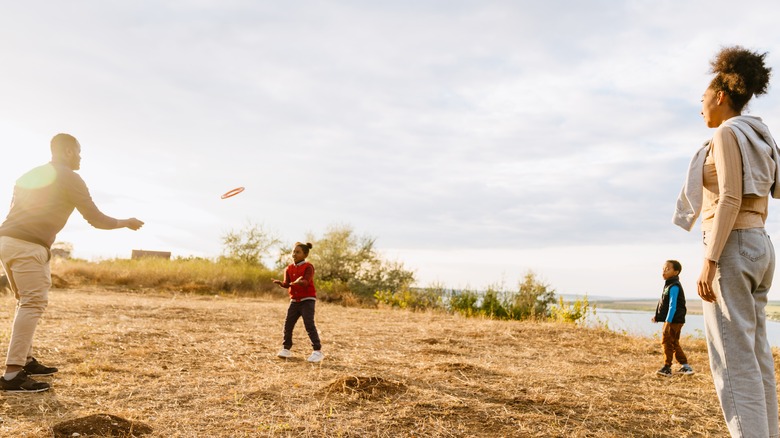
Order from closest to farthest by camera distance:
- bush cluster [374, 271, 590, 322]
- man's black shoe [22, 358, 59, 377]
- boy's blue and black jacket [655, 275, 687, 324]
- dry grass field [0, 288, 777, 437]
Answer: dry grass field [0, 288, 777, 437] < man's black shoe [22, 358, 59, 377] < boy's blue and black jacket [655, 275, 687, 324] < bush cluster [374, 271, 590, 322]

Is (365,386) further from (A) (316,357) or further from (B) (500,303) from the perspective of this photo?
(B) (500,303)

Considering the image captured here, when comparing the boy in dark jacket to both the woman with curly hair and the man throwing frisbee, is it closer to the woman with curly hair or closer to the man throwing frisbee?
the woman with curly hair

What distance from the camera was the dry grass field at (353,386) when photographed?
4.39 m

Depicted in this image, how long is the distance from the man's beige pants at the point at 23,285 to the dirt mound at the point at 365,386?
2919 millimetres

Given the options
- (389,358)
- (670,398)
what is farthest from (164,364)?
(670,398)

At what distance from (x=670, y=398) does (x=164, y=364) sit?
19.1ft

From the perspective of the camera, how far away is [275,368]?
22.1ft

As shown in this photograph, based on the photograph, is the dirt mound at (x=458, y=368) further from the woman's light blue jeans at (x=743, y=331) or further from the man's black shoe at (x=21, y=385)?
the man's black shoe at (x=21, y=385)

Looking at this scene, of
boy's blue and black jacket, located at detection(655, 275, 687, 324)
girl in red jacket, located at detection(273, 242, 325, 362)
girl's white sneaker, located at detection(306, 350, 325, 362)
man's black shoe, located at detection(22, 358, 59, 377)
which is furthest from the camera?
girl in red jacket, located at detection(273, 242, 325, 362)

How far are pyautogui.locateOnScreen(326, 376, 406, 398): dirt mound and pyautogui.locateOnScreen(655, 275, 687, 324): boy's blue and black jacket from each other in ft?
12.8

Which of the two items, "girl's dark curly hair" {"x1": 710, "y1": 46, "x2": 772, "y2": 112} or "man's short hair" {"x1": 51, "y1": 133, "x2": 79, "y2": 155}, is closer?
"girl's dark curly hair" {"x1": 710, "y1": 46, "x2": 772, "y2": 112}

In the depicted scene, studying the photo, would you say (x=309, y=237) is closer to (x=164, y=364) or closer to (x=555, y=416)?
(x=164, y=364)

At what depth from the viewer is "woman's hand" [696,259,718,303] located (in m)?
3.10

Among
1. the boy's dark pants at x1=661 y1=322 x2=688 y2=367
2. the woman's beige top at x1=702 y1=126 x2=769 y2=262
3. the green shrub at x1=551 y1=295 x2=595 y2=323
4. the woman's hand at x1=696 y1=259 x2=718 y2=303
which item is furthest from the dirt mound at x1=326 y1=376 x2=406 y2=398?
the green shrub at x1=551 y1=295 x2=595 y2=323
